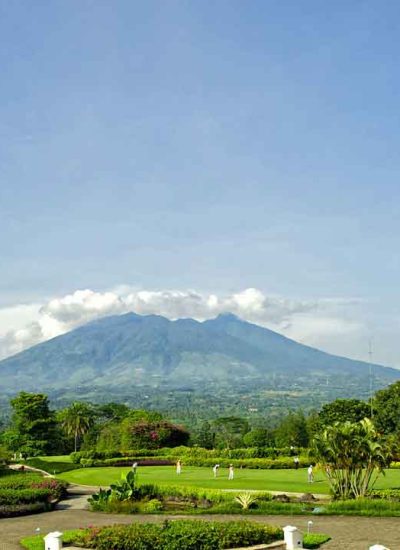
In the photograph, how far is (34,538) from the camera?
21.4 m

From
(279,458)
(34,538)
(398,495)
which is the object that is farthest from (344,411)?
(34,538)

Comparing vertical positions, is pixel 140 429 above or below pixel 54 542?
above

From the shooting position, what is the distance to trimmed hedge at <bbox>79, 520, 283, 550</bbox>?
18328 mm

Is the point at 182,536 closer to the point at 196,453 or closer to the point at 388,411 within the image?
the point at 196,453

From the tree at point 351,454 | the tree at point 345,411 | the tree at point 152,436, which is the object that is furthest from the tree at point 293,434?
the tree at point 351,454

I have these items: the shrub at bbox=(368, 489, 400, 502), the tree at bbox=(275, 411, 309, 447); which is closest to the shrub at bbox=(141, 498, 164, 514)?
the shrub at bbox=(368, 489, 400, 502)

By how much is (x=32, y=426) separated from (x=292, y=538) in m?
54.1

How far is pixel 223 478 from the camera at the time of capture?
42.1 meters

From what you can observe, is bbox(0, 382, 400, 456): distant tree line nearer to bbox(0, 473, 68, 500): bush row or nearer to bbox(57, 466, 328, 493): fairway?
bbox(57, 466, 328, 493): fairway

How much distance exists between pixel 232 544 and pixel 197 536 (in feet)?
3.89

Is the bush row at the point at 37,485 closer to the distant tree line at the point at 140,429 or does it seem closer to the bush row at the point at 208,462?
the bush row at the point at 208,462

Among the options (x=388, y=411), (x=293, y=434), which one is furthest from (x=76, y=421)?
(x=388, y=411)

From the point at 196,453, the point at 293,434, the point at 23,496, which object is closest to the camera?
the point at 23,496

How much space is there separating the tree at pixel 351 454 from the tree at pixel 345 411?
119ft
